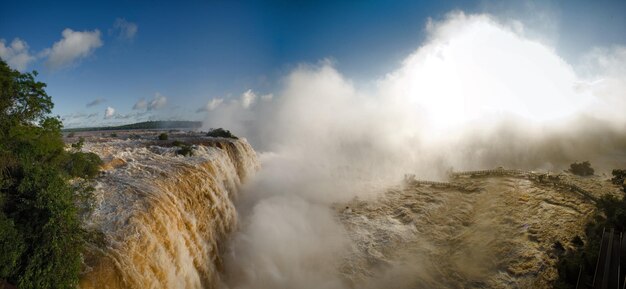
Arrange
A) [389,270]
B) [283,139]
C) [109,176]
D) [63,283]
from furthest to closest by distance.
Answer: [283,139]
[389,270]
[109,176]
[63,283]

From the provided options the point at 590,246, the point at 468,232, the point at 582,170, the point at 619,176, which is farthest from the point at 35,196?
the point at 582,170

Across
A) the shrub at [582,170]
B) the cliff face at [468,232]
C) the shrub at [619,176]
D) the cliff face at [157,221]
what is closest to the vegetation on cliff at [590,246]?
the cliff face at [468,232]

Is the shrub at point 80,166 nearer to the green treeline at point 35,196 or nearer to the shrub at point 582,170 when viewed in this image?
the green treeline at point 35,196

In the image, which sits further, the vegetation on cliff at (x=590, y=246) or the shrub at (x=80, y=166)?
the vegetation on cliff at (x=590, y=246)

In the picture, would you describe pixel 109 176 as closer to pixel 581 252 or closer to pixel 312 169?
pixel 581 252

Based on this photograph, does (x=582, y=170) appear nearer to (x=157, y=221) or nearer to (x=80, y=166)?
(x=157, y=221)

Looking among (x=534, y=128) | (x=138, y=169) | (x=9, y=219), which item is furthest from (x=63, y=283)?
(x=534, y=128)
